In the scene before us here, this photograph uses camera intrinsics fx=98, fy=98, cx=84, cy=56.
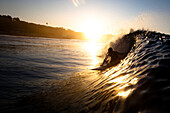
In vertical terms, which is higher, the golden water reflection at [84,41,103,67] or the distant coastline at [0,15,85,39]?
the distant coastline at [0,15,85,39]

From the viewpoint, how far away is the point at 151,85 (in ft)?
4.36

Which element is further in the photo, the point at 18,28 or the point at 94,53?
the point at 18,28

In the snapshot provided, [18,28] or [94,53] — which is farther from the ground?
[18,28]

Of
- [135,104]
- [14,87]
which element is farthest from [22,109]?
[135,104]

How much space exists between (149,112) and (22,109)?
2353mm

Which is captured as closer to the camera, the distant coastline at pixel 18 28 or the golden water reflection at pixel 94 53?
the golden water reflection at pixel 94 53

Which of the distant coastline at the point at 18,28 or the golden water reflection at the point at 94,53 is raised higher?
the distant coastline at the point at 18,28

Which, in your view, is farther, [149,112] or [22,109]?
[22,109]

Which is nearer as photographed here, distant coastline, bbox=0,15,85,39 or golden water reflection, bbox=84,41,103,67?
golden water reflection, bbox=84,41,103,67

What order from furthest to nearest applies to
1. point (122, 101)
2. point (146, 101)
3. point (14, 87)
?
point (14, 87), point (122, 101), point (146, 101)

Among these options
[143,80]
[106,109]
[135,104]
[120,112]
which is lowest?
[106,109]

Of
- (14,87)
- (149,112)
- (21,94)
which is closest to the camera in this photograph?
(149,112)

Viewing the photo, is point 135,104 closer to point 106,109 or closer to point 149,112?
point 149,112

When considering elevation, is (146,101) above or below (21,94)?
above
